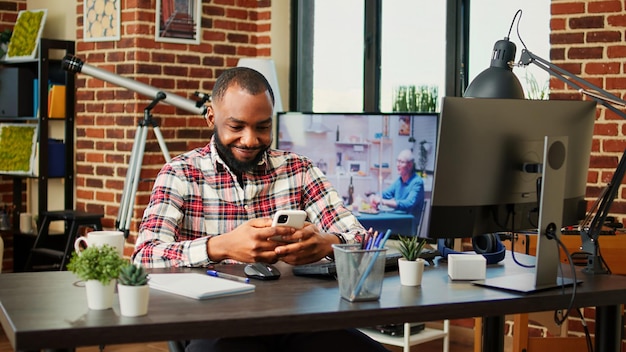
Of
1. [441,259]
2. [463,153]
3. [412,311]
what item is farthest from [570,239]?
[412,311]

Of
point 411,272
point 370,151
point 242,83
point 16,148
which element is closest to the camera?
point 411,272

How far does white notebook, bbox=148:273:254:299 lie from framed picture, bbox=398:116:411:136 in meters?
2.51

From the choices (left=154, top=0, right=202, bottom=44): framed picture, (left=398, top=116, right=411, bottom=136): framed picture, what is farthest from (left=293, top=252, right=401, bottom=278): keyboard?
(left=154, top=0, right=202, bottom=44): framed picture

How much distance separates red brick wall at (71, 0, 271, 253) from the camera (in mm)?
4973

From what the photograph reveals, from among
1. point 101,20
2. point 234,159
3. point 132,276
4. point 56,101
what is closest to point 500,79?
point 234,159

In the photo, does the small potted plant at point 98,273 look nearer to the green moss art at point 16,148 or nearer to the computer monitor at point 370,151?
the computer monitor at point 370,151

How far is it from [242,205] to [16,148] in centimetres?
350

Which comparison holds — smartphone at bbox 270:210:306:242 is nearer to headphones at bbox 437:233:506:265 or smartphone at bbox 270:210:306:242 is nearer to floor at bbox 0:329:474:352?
headphones at bbox 437:233:506:265

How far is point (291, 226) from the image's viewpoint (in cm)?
223

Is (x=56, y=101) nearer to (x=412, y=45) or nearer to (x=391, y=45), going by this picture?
(x=391, y=45)

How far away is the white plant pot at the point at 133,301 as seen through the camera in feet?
5.46

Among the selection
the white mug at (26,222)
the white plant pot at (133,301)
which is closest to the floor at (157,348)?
the white mug at (26,222)

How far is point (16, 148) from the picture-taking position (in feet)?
18.3

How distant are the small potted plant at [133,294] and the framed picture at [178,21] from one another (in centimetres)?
348
